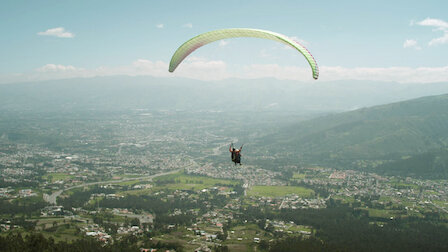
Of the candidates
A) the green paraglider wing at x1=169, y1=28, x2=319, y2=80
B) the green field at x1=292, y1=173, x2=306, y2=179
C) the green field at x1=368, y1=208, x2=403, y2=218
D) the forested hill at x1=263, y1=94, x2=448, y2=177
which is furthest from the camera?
the forested hill at x1=263, y1=94, x2=448, y2=177

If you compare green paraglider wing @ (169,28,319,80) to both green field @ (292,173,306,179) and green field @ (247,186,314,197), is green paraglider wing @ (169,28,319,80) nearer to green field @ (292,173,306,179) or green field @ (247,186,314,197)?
green field @ (247,186,314,197)

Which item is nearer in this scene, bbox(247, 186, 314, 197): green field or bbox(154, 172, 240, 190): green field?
bbox(247, 186, 314, 197): green field

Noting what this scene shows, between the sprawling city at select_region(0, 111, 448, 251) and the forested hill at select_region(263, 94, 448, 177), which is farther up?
the forested hill at select_region(263, 94, 448, 177)

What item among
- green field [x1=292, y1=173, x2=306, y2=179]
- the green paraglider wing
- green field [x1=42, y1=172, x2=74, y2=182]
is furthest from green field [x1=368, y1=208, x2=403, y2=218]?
green field [x1=42, y1=172, x2=74, y2=182]

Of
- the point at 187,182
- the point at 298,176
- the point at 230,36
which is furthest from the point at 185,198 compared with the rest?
the point at 230,36

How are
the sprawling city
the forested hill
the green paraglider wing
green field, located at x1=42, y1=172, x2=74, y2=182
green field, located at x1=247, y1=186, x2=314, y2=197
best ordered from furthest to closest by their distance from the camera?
1. the forested hill
2. green field, located at x1=42, y1=172, x2=74, y2=182
3. green field, located at x1=247, y1=186, x2=314, y2=197
4. the sprawling city
5. the green paraglider wing

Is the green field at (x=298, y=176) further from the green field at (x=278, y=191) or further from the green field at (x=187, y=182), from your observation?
the green field at (x=187, y=182)
